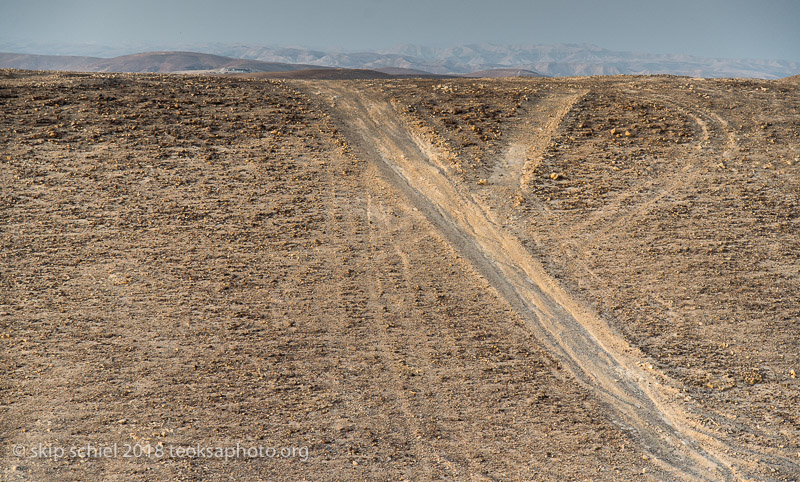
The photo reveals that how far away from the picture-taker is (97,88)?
17.1 metres

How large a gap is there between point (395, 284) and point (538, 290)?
2.91 metres

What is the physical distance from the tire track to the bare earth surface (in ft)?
0.17

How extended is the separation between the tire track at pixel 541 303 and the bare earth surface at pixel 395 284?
0.05 metres

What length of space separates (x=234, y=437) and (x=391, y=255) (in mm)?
5288

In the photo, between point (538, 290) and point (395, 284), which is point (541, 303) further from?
point (395, 284)

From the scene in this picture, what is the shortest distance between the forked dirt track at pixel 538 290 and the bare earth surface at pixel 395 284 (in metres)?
0.06

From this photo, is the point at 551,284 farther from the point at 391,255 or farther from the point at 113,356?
the point at 113,356

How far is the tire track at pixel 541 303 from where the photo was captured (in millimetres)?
7543

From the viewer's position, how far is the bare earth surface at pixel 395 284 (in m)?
7.30

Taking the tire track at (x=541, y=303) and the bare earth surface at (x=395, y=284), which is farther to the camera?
the tire track at (x=541, y=303)

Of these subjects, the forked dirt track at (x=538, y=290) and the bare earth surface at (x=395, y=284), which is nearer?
the bare earth surface at (x=395, y=284)

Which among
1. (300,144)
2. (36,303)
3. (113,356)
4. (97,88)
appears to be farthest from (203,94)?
(113,356)

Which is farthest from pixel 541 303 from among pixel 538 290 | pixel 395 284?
pixel 395 284

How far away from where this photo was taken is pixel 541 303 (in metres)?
10.2
